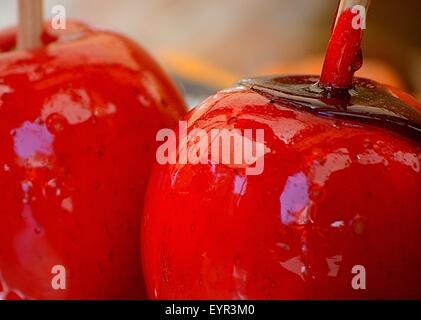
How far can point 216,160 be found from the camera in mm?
492

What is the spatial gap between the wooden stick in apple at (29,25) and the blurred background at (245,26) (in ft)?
4.23

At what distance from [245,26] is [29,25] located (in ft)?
5.06

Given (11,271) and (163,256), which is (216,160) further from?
(11,271)

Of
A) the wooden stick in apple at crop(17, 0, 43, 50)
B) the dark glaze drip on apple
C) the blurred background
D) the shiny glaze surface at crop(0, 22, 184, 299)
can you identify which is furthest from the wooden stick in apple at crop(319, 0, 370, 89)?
the blurred background

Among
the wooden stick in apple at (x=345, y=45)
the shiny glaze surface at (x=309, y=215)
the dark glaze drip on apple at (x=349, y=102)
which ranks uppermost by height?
the wooden stick in apple at (x=345, y=45)

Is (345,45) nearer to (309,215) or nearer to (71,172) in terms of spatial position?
(309,215)

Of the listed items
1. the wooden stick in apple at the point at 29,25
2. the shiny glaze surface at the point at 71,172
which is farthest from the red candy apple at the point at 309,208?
the wooden stick in apple at the point at 29,25

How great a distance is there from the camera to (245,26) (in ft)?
7.07

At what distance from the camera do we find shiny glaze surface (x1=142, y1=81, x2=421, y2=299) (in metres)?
0.46

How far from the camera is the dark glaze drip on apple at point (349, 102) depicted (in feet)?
1.59

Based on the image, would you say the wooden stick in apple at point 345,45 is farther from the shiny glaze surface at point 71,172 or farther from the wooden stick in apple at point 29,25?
the wooden stick in apple at point 29,25

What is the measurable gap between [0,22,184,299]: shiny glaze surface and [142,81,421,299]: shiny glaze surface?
138 millimetres

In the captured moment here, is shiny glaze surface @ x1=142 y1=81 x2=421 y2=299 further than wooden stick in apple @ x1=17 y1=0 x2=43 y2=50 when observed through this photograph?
No

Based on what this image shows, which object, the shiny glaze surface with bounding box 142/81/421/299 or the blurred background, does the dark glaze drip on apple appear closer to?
the shiny glaze surface with bounding box 142/81/421/299
